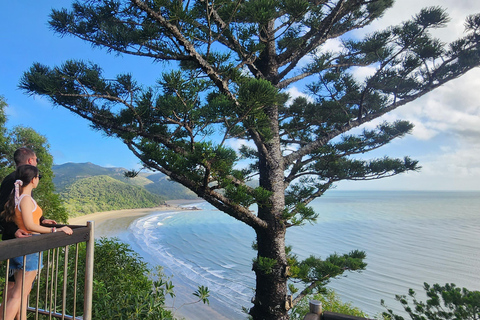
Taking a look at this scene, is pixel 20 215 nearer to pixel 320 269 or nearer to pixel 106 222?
pixel 320 269

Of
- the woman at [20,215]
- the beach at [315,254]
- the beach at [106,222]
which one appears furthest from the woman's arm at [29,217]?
the beach at [106,222]

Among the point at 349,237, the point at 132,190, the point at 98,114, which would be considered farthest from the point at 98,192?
the point at 98,114

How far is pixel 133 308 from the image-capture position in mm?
2529

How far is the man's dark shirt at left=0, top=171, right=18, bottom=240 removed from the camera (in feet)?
5.00

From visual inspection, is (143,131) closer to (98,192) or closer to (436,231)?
(436,231)

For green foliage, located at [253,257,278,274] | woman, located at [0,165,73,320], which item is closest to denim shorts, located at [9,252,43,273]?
woman, located at [0,165,73,320]

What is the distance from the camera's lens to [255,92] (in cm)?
242

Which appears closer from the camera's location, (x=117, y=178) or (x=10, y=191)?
(x=10, y=191)

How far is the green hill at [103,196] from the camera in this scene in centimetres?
1963

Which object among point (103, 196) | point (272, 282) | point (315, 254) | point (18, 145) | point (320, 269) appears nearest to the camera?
point (272, 282)

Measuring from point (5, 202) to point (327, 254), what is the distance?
448 inches

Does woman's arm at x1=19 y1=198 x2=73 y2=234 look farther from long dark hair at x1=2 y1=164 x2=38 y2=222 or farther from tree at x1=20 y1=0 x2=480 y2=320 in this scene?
tree at x1=20 y1=0 x2=480 y2=320

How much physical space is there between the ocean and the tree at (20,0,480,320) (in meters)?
3.13

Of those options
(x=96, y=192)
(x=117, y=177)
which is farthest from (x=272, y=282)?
(x=117, y=177)
